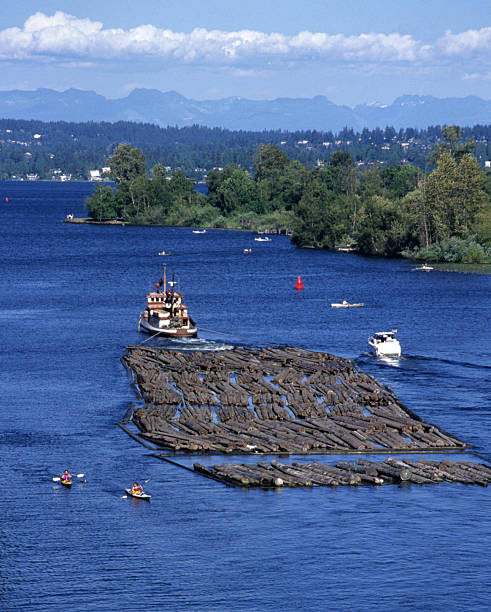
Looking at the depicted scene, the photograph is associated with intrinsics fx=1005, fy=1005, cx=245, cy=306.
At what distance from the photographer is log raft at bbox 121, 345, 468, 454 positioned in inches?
2559

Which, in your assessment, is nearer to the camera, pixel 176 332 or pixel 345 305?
pixel 176 332

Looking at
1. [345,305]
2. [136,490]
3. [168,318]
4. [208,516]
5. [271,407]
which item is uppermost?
[168,318]

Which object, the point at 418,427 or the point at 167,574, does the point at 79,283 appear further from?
the point at 167,574

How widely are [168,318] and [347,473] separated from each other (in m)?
51.8

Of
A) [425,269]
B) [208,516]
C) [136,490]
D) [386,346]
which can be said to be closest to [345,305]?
[386,346]

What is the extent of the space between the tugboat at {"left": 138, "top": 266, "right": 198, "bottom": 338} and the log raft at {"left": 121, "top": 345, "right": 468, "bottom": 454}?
10963 millimetres

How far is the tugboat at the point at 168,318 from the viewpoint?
106 metres

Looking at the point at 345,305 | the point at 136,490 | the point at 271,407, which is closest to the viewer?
the point at 136,490

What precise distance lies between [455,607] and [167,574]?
44.8 feet

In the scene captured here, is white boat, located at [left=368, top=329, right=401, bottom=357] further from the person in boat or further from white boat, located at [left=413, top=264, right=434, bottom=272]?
white boat, located at [left=413, top=264, right=434, bottom=272]

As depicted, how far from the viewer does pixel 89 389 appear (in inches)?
3248

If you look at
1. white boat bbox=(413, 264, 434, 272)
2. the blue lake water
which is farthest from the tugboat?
white boat bbox=(413, 264, 434, 272)

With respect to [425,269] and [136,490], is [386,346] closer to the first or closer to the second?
[136,490]

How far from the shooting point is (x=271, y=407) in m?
73.8
